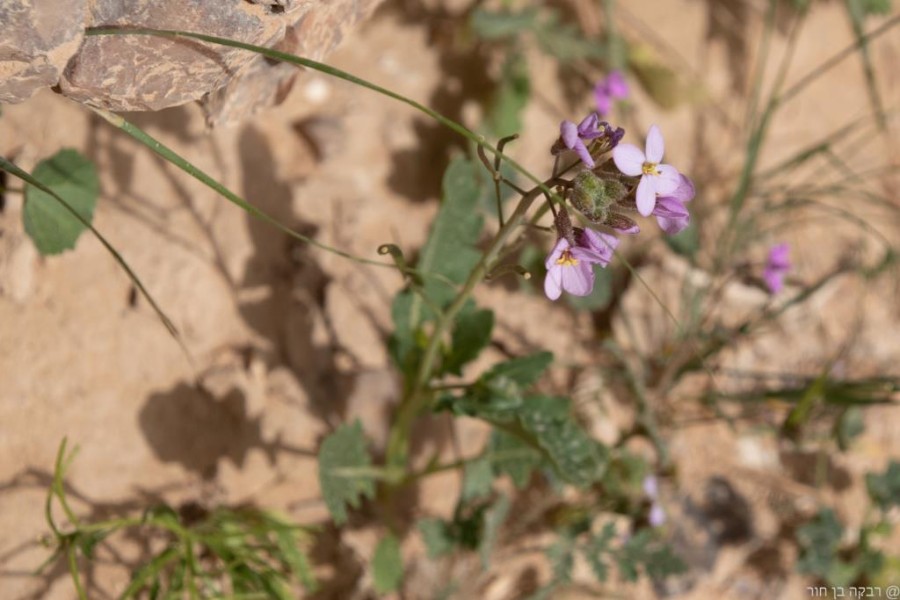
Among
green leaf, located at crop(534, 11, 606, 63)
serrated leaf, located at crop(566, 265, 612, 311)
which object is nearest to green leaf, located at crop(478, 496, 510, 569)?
serrated leaf, located at crop(566, 265, 612, 311)

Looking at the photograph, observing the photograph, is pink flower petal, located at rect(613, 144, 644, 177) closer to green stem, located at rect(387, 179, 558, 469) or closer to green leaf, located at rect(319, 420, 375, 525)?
green stem, located at rect(387, 179, 558, 469)

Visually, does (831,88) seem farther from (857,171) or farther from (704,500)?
(704,500)

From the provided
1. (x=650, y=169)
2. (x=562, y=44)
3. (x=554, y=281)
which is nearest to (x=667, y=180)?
(x=650, y=169)

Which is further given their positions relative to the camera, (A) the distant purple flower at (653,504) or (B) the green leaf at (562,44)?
(B) the green leaf at (562,44)

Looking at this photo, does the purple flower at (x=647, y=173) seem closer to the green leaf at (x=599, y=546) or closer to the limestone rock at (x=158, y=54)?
the limestone rock at (x=158, y=54)

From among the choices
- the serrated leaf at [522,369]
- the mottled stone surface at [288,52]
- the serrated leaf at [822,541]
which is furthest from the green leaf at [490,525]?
the mottled stone surface at [288,52]

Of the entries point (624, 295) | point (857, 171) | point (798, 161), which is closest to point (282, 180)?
point (624, 295)

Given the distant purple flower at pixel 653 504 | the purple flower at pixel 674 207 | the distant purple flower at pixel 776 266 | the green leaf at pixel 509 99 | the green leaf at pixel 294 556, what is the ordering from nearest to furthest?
the purple flower at pixel 674 207 < the green leaf at pixel 294 556 < the distant purple flower at pixel 776 266 < the distant purple flower at pixel 653 504 < the green leaf at pixel 509 99
